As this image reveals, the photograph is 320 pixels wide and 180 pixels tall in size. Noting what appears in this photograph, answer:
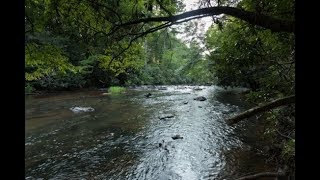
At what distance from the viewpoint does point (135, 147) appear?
8602 mm

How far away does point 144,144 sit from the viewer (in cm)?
889

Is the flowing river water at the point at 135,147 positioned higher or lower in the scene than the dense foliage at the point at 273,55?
lower

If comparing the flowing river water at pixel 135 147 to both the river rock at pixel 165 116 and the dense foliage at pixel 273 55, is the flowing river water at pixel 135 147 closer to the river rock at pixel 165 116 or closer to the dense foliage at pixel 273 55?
the river rock at pixel 165 116

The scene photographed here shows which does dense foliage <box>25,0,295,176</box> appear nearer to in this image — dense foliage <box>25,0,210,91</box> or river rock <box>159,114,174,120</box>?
dense foliage <box>25,0,210,91</box>

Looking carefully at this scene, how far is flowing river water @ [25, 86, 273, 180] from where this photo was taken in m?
6.66

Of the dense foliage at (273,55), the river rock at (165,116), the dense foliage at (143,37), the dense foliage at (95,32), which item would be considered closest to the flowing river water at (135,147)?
the river rock at (165,116)

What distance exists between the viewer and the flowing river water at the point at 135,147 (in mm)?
6660

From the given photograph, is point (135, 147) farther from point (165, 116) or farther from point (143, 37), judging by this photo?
point (143, 37)

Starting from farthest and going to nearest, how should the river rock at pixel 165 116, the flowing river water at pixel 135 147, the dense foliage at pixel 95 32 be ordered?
the river rock at pixel 165 116 < the flowing river water at pixel 135 147 < the dense foliage at pixel 95 32

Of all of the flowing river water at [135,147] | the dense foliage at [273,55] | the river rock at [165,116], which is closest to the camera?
the dense foliage at [273,55]

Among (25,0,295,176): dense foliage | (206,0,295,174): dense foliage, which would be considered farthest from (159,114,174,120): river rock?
(206,0,295,174): dense foliage

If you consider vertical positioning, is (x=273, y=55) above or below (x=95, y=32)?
below

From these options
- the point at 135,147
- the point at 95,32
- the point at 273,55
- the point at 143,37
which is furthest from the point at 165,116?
the point at 143,37
